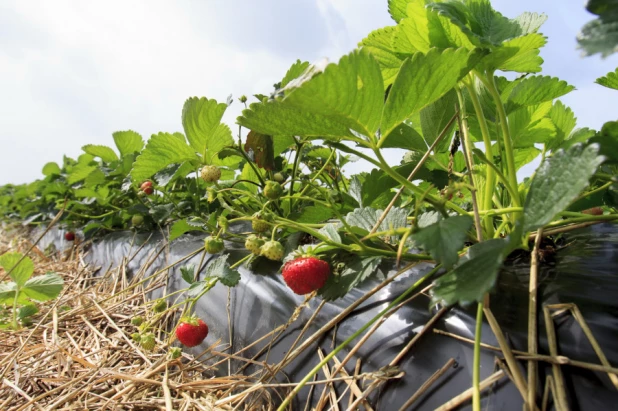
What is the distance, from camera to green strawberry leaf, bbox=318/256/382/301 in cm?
58

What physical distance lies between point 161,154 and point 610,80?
2.59 ft

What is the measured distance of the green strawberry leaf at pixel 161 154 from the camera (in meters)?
0.88

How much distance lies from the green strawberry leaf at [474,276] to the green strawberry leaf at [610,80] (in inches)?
13.8

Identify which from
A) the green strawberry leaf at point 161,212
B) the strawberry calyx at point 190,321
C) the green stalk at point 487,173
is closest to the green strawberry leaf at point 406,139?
the green stalk at point 487,173

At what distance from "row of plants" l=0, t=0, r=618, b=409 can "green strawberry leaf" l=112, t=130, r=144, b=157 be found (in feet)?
2.87

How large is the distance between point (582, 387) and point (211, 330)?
2.33ft

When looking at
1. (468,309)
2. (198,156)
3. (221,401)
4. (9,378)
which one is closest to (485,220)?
(468,309)

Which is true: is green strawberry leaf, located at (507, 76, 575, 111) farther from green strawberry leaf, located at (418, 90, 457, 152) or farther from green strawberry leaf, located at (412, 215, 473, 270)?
green strawberry leaf, located at (412, 215, 473, 270)

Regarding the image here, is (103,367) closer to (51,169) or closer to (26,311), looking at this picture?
(26,311)

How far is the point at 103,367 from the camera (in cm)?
96

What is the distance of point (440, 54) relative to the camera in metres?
0.43

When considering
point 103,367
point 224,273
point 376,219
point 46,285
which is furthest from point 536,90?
point 46,285

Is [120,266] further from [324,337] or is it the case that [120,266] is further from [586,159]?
[586,159]

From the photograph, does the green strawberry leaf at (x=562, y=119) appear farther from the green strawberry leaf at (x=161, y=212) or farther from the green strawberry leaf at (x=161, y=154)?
the green strawberry leaf at (x=161, y=212)
